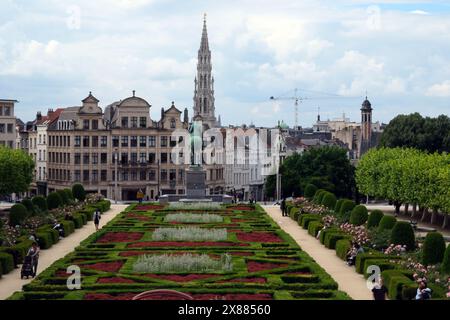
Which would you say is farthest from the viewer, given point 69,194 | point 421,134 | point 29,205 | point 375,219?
point 421,134

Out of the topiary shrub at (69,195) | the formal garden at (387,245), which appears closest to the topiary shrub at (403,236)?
the formal garden at (387,245)

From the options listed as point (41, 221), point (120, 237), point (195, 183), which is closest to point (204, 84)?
point (195, 183)

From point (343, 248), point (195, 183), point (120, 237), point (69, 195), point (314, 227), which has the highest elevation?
point (195, 183)

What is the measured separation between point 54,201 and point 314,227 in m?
20.5

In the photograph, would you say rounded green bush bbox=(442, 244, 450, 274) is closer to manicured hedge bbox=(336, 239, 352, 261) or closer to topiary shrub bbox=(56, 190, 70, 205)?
manicured hedge bbox=(336, 239, 352, 261)

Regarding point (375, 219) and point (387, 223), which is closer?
point (387, 223)

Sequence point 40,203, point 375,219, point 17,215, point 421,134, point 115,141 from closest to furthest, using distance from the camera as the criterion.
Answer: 1. point 375,219
2. point 17,215
3. point 40,203
4. point 421,134
5. point 115,141

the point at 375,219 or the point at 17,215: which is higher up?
the point at 17,215

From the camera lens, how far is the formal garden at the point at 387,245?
33250mm

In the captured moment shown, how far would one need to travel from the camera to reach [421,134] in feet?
335

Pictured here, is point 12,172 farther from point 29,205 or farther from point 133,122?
point 133,122

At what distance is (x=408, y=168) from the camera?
67.9 meters

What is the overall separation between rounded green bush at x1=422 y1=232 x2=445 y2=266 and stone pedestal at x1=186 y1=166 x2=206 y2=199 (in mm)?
42000
